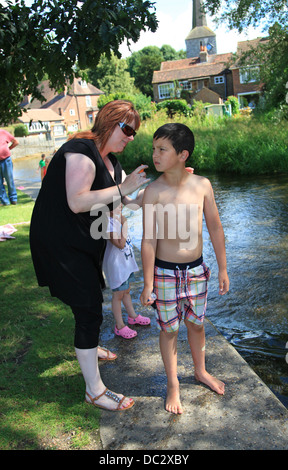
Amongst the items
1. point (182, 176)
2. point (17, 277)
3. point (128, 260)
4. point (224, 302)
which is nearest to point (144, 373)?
point (128, 260)

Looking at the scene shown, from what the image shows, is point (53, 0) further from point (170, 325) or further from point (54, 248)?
point (170, 325)

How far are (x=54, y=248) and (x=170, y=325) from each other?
33.4 inches

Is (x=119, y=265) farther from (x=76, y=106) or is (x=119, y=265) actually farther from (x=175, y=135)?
(x=76, y=106)

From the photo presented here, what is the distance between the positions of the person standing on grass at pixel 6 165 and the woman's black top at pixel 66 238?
7.53 metres

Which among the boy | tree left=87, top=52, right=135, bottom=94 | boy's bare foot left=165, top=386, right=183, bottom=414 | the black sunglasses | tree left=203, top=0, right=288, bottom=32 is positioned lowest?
boy's bare foot left=165, top=386, right=183, bottom=414

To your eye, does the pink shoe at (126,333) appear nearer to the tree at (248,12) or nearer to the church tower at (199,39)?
the tree at (248,12)

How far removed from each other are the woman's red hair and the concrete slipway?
163cm

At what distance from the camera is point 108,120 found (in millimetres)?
2541

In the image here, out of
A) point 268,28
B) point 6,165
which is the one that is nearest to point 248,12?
point 268,28

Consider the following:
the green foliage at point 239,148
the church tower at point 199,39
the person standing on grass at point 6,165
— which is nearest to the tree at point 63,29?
the person standing on grass at point 6,165

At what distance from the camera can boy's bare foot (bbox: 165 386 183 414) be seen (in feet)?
8.31

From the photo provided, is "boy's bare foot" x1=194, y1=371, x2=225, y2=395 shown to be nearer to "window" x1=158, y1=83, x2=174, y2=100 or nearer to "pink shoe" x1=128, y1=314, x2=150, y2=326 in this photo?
"pink shoe" x1=128, y1=314, x2=150, y2=326

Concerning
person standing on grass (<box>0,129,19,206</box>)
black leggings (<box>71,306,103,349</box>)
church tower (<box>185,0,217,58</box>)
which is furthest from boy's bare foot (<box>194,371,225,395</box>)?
church tower (<box>185,0,217,58</box>)

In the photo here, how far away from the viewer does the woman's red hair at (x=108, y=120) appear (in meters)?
2.53
